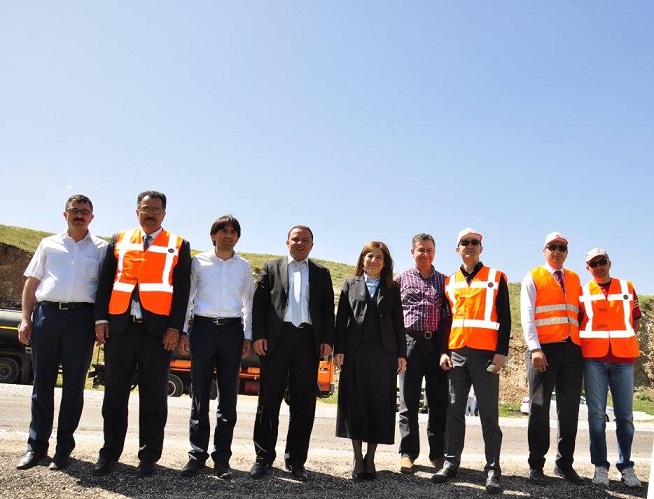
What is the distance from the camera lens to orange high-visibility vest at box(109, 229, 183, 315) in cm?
534

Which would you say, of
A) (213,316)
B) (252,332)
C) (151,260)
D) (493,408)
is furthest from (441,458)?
(151,260)

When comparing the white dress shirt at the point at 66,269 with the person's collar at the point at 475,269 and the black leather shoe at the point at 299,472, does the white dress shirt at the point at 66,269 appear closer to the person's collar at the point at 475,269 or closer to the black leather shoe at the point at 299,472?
the black leather shoe at the point at 299,472

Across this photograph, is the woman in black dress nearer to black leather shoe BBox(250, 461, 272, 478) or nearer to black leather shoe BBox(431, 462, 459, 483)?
black leather shoe BBox(431, 462, 459, 483)

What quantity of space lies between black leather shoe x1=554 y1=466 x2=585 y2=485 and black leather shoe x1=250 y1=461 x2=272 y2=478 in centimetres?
319

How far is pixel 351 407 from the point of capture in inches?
226

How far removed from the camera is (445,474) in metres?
5.74

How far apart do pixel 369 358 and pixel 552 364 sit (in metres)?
2.03

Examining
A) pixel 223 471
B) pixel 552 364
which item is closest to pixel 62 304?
pixel 223 471

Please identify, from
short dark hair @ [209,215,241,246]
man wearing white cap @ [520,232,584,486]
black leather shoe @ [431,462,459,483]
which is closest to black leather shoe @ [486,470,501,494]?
black leather shoe @ [431,462,459,483]

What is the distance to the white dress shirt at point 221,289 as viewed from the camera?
5.60 metres

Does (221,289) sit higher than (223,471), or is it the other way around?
(221,289)

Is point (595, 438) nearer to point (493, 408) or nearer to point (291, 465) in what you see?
point (493, 408)

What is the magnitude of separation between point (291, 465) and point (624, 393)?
3643mm

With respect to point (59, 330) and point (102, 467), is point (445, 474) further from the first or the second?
point (59, 330)
